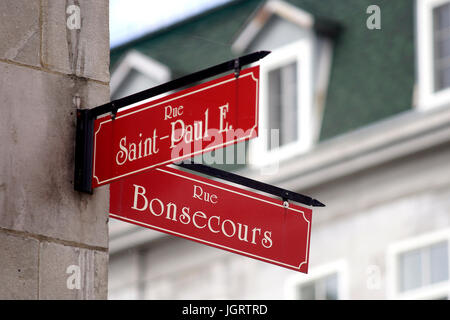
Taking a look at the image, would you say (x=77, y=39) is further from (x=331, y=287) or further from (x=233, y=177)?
(x=331, y=287)

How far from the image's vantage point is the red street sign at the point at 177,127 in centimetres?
814

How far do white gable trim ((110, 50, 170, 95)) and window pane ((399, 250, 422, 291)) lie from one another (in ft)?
16.9

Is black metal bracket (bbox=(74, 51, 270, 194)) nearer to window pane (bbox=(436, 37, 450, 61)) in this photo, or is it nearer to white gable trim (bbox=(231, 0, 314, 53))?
window pane (bbox=(436, 37, 450, 61))

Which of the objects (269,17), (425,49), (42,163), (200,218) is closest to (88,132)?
(42,163)

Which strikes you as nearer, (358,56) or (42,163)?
(42,163)

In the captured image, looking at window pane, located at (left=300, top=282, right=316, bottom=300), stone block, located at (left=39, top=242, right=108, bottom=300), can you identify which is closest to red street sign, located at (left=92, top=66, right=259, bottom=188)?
stone block, located at (left=39, top=242, right=108, bottom=300)

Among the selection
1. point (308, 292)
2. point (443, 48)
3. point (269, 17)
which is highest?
point (269, 17)

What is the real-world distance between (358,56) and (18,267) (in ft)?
41.7

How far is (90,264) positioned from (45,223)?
Result: 0.34 meters

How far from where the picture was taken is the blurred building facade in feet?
63.3

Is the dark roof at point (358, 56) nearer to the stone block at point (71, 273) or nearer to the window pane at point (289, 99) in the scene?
the window pane at point (289, 99)

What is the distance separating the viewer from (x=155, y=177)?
883 centimetres

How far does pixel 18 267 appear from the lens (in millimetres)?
8305

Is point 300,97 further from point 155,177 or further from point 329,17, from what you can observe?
point 155,177
